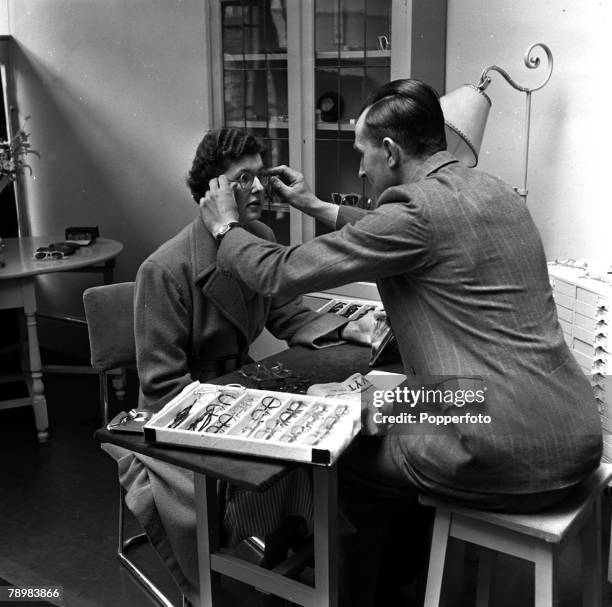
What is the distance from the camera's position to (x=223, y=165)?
97.0 inches

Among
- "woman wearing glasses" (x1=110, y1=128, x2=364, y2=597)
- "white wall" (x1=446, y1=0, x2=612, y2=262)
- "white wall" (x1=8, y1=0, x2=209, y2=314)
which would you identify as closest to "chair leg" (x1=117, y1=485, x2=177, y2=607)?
"woman wearing glasses" (x1=110, y1=128, x2=364, y2=597)

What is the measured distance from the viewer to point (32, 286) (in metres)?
3.80

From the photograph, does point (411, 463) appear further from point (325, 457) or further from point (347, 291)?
point (347, 291)

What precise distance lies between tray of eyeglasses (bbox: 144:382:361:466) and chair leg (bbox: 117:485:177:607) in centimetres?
88

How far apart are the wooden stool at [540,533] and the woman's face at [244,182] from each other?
990 millimetres

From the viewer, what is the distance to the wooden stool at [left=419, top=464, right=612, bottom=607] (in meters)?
1.83

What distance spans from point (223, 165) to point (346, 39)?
61.1 inches

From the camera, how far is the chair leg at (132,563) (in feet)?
8.67

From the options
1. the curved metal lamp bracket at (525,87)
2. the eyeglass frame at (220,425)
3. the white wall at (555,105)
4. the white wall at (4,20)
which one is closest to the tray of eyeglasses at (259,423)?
the eyeglass frame at (220,425)

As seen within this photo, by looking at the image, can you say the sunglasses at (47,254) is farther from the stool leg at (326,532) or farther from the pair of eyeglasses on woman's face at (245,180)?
the stool leg at (326,532)

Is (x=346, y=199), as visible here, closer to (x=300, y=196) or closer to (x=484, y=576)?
(x=300, y=196)

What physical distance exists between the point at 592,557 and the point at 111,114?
3822mm

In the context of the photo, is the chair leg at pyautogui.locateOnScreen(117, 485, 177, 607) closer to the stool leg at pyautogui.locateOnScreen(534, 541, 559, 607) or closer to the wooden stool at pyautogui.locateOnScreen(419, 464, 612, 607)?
the wooden stool at pyautogui.locateOnScreen(419, 464, 612, 607)

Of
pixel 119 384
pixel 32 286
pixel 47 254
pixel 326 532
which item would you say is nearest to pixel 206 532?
pixel 326 532
